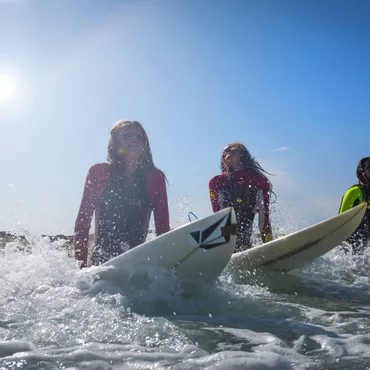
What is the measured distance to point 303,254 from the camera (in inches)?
217

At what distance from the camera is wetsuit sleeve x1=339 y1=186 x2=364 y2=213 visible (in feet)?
23.7

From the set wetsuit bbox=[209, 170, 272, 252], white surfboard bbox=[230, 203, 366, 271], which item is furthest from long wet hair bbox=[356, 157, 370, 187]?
wetsuit bbox=[209, 170, 272, 252]

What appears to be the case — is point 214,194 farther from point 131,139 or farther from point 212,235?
point 212,235

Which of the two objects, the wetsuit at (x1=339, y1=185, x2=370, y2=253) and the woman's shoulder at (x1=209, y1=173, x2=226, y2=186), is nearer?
the woman's shoulder at (x1=209, y1=173, x2=226, y2=186)

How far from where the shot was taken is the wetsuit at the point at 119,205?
175 inches

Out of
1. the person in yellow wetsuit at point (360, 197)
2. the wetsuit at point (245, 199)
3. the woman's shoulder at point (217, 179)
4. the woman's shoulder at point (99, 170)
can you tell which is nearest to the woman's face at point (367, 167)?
the person in yellow wetsuit at point (360, 197)

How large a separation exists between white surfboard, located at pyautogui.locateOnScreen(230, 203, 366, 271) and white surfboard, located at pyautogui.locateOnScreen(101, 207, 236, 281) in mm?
1420

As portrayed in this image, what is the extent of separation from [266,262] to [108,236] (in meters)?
2.03

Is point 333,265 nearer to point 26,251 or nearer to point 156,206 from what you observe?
point 156,206

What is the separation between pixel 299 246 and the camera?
5.39 metres

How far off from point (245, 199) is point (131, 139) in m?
2.33

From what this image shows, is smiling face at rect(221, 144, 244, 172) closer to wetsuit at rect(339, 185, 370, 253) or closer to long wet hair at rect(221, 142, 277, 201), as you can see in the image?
long wet hair at rect(221, 142, 277, 201)

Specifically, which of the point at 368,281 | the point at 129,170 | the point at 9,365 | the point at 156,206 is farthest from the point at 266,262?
the point at 9,365

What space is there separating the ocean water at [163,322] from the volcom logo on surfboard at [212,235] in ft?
1.28
